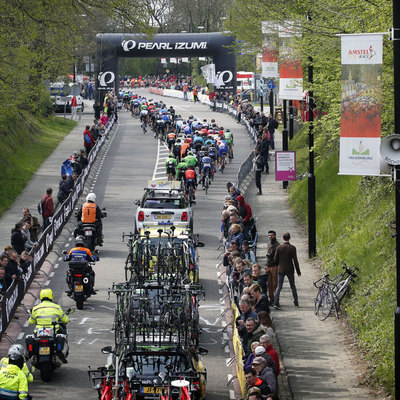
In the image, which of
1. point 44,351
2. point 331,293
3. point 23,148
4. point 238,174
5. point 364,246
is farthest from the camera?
point 23,148

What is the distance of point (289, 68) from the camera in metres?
32.6

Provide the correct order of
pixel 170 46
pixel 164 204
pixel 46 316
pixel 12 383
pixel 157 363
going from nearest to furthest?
pixel 12 383 < pixel 157 363 < pixel 46 316 < pixel 164 204 < pixel 170 46

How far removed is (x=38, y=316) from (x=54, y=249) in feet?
39.0

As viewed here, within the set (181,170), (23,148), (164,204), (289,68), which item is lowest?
(164,204)

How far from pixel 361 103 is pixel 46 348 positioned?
6.70 m

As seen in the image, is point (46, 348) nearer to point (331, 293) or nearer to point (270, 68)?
point (331, 293)

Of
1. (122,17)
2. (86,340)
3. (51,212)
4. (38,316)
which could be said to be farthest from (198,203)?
(38,316)

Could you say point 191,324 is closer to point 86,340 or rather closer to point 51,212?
point 86,340

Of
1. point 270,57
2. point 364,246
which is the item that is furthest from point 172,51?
point 364,246

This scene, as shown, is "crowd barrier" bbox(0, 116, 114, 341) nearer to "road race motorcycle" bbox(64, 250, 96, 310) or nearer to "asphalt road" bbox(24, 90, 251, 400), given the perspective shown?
"asphalt road" bbox(24, 90, 251, 400)

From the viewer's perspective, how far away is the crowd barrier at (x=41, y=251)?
71.7 ft

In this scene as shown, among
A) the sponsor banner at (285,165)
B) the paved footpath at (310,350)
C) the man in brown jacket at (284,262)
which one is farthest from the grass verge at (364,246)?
the man in brown jacket at (284,262)

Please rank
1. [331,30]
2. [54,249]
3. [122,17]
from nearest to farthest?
[331,30]
[122,17]
[54,249]

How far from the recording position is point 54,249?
101 ft
